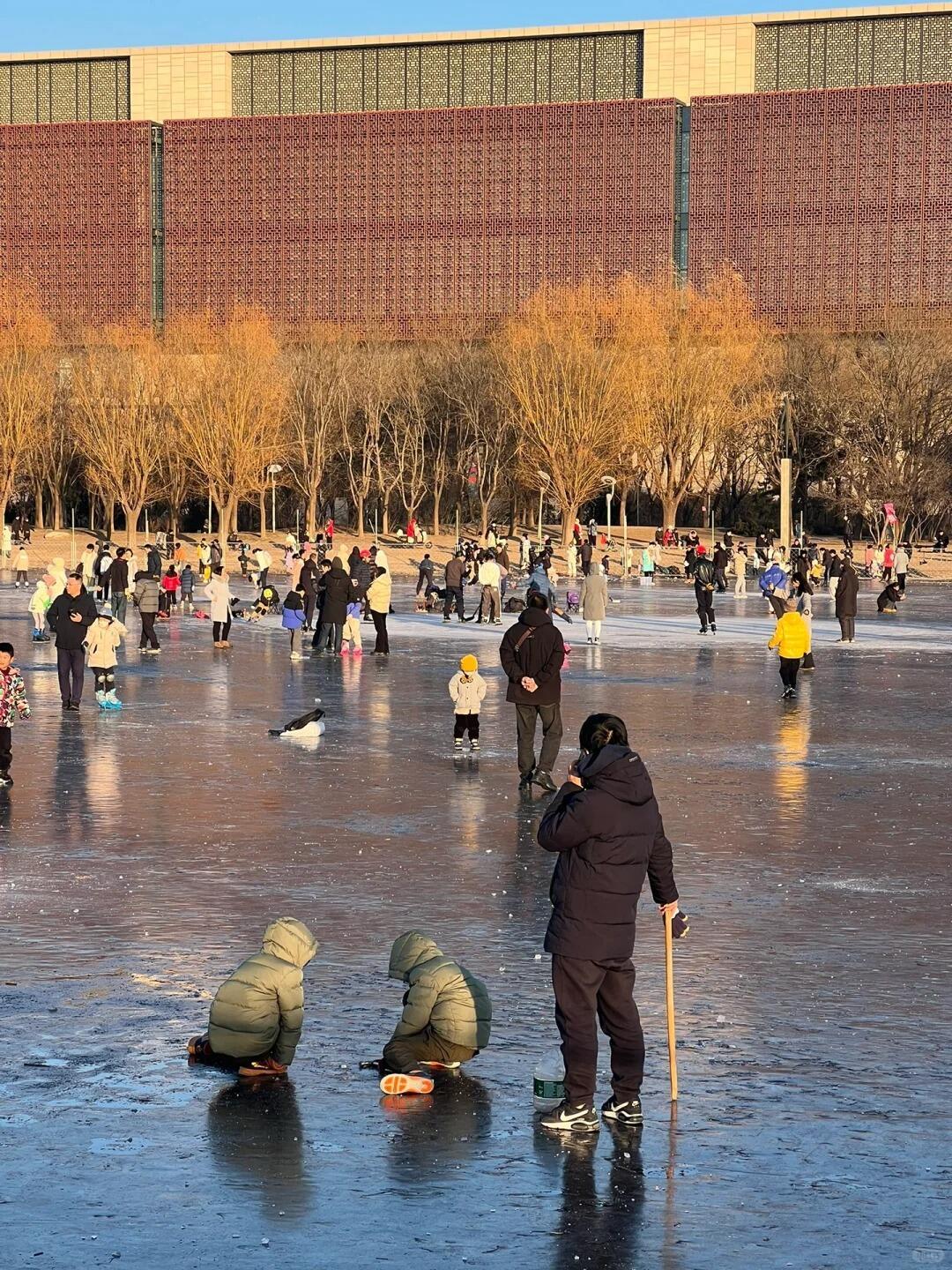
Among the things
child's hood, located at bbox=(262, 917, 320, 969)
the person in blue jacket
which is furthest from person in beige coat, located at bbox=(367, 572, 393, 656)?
child's hood, located at bbox=(262, 917, 320, 969)

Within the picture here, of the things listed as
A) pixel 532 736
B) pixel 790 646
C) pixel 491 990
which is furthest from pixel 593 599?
pixel 491 990

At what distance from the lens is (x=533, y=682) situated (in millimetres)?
15438

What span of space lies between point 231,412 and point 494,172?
28.1 meters

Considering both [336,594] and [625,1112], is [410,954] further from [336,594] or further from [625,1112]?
[336,594]

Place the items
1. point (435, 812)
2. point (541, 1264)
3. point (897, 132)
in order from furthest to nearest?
1. point (897, 132)
2. point (435, 812)
3. point (541, 1264)

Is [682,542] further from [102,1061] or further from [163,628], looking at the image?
[102,1061]

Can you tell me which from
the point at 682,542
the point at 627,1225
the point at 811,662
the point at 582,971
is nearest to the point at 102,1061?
the point at 582,971

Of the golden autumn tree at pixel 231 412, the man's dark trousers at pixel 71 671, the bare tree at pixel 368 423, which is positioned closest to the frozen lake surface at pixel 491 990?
the man's dark trousers at pixel 71 671

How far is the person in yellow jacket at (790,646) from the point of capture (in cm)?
2319

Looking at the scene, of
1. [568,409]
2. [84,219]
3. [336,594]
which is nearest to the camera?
[336,594]

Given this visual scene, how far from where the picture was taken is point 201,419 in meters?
79.7

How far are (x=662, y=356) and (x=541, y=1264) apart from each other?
256 feet

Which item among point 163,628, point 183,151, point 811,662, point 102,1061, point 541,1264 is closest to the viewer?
point 541,1264

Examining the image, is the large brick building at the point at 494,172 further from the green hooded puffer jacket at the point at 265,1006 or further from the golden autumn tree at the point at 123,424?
the green hooded puffer jacket at the point at 265,1006
